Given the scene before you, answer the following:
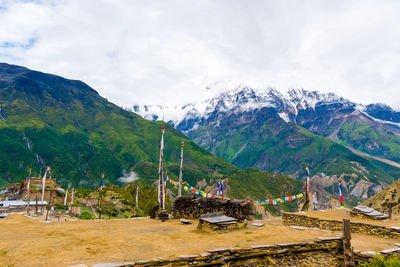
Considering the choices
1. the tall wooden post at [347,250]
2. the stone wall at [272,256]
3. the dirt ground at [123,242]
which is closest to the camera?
the dirt ground at [123,242]

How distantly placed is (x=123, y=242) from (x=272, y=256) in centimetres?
802

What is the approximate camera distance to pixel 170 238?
15180 mm

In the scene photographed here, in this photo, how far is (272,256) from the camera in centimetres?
1313

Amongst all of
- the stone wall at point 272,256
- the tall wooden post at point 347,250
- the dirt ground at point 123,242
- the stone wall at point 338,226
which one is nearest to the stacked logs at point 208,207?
the dirt ground at point 123,242

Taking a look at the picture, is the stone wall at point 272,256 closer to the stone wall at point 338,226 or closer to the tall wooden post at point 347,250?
the tall wooden post at point 347,250

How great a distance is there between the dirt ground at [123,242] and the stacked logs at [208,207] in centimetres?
172

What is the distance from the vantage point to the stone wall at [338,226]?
58.1ft

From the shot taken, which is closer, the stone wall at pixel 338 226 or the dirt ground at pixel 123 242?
the dirt ground at pixel 123 242

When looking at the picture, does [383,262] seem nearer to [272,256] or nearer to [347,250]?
[347,250]

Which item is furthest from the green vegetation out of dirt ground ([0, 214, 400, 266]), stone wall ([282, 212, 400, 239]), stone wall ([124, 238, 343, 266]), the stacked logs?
the stacked logs

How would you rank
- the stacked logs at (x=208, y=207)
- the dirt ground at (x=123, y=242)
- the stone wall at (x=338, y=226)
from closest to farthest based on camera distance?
the dirt ground at (x=123, y=242) < the stone wall at (x=338, y=226) < the stacked logs at (x=208, y=207)

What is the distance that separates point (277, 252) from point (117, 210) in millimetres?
55084

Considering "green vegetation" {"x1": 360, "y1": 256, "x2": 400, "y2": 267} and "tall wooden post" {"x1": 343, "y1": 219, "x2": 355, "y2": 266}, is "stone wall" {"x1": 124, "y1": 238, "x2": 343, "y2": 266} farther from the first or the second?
"green vegetation" {"x1": 360, "y1": 256, "x2": 400, "y2": 267}

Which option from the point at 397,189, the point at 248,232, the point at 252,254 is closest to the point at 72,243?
the point at 252,254
